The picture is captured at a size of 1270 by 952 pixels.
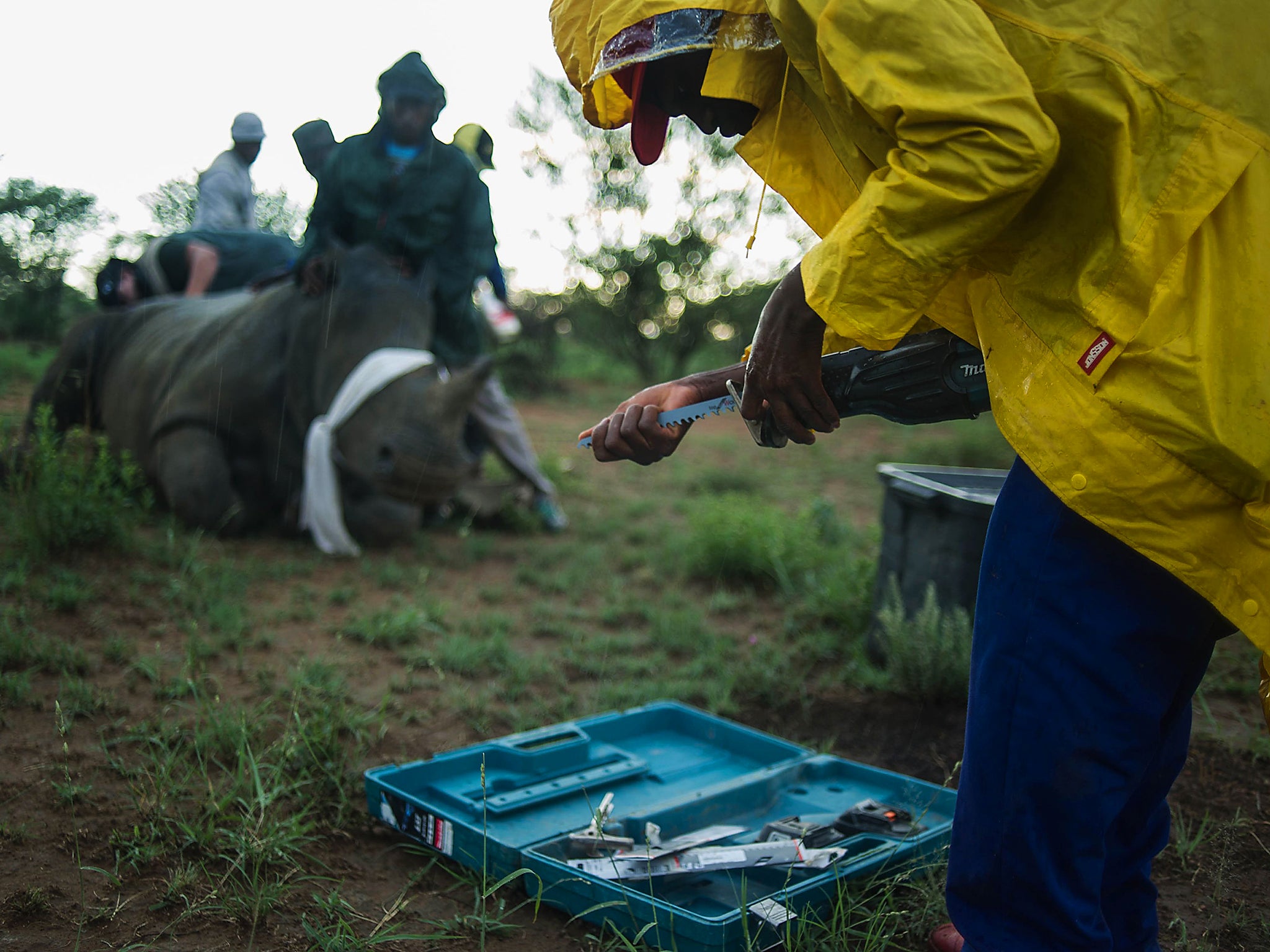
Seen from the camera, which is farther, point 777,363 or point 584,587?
point 584,587

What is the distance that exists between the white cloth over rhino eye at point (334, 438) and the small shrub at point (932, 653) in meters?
2.66

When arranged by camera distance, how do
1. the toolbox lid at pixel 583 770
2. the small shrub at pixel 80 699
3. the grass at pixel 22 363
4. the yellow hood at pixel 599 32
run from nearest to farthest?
the yellow hood at pixel 599 32 → the toolbox lid at pixel 583 770 → the small shrub at pixel 80 699 → the grass at pixel 22 363

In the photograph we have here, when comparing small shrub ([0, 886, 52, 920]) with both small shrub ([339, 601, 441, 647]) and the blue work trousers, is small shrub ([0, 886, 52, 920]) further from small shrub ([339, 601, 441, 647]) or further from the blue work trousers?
small shrub ([339, 601, 441, 647])

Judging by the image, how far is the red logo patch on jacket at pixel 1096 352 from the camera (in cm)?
123

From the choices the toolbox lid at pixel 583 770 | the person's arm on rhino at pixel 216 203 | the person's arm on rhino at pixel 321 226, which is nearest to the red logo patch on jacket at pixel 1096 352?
the toolbox lid at pixel 583 770

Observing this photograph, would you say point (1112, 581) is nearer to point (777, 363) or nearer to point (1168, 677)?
point (1168, 677)

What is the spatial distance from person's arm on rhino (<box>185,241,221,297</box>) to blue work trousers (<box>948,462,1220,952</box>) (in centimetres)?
658

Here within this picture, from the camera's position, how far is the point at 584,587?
4.76 meters

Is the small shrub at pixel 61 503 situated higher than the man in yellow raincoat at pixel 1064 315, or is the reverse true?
the man in yellow raincoat at pixel 1064 315

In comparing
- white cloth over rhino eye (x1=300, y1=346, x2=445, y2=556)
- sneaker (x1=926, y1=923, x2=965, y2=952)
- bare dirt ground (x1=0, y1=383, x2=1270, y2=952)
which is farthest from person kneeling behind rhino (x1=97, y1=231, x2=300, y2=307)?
sneaker (x1=926, y1=923, x2=965, y2=952)

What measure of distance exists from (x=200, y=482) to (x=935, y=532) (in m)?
3.66

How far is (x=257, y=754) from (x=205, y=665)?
874 mm

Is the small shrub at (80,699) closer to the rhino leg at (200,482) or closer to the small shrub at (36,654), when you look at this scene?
the small shrub at (36,654)

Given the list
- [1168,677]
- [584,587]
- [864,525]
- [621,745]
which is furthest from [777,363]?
[864,525]
